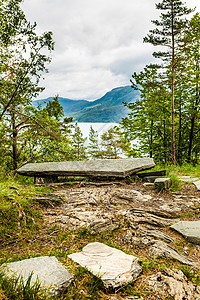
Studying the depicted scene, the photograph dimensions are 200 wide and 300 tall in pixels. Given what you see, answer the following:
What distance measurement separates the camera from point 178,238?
2881mm

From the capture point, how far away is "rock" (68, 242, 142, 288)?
1.80 meters

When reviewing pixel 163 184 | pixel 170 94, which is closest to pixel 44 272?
pixel 163 184

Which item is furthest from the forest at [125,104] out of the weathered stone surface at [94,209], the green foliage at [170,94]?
the weathered stone surface at [94,209]

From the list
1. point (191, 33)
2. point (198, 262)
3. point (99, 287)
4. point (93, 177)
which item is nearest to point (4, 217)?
point (99, 287)

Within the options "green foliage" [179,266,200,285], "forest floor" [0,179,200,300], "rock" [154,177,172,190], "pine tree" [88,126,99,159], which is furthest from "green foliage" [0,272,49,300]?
"pine tree" [88,126,99,159]

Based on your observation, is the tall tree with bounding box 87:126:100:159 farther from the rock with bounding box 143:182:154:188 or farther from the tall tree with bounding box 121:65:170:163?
the rock with bounding box 143:182:154:188

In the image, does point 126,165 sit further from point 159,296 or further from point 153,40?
point 153,40

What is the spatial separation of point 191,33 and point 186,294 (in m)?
12.4

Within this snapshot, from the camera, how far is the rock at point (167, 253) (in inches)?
90.7

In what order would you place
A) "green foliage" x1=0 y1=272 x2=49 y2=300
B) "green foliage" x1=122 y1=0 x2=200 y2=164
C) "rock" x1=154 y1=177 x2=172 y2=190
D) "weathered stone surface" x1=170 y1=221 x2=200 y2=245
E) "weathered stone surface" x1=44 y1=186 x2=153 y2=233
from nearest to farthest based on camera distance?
"green foliage" x1=0 y1=272 x2=49 y2=300 → "weathered stone surface" x1=170 y1=221 x2=200 y2=245 → "weathered stone surface" x1=44 y1=186 x2=153 y2=233 → "rock" x1=154 y1=177 x2=172 y2=190 → "green foliage" x1=122 y1=0 x2=200 y2=164

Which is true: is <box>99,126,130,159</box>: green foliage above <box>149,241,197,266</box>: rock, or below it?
above

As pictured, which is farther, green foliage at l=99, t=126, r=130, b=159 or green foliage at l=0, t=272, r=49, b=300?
green foliage at l=99, t=126, r=130, b=159

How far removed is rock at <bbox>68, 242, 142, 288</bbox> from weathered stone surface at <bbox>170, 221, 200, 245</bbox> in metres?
1.20

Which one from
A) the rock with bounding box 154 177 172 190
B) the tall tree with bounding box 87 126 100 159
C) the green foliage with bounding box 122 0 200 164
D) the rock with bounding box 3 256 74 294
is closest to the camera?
the rock with bounding box 3 256 74 294
